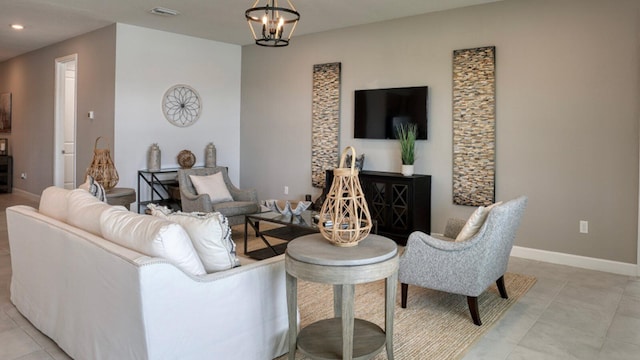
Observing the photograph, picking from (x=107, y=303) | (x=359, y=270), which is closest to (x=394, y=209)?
(x=359, y=270)

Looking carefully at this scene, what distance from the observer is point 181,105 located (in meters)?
6.70

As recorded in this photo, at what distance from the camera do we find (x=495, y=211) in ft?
9.48

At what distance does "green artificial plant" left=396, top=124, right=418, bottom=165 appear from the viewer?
520 centimetres

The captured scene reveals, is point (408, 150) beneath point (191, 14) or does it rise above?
beneath

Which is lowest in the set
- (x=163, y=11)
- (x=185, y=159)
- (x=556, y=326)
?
(x=556, y=326)

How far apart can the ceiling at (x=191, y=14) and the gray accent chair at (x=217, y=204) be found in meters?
1.87

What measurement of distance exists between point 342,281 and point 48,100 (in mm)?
7416

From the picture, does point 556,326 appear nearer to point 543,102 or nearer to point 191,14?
point 543,102

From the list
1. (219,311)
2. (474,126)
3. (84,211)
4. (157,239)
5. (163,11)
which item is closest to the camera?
(157,239)

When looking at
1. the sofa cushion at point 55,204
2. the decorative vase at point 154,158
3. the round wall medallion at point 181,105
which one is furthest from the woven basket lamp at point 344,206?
the round wall medallion at point 181,105

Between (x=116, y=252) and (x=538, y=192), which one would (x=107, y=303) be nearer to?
(x=116, y=252)

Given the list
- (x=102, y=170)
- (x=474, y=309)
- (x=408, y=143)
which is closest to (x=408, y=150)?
(x=408, y=143)

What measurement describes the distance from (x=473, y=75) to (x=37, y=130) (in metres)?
7.22

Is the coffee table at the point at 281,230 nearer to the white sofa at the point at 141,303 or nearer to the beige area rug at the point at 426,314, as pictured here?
the beige area rug at the point at 426,314
